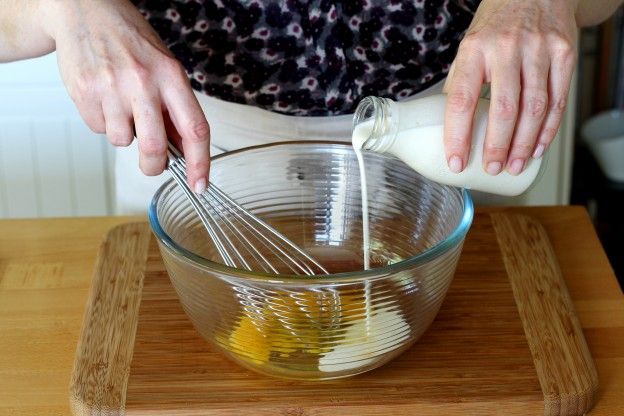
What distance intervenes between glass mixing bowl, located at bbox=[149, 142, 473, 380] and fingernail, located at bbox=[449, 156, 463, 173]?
66 mm

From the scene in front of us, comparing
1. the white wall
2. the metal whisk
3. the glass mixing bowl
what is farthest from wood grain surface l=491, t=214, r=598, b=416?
the white wall

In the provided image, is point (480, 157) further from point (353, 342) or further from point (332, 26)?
point (332, 26)

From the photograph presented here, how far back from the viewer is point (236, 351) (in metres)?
0.88

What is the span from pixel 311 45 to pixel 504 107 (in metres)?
0.37

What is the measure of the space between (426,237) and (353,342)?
0.22m

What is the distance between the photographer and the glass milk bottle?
84 centimetres

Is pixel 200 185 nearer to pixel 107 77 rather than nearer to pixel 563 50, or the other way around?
pixel 107 77

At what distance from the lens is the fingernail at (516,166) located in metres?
0.86

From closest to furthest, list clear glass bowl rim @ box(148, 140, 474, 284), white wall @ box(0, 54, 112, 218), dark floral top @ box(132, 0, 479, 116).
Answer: clear glass bowl rim @ box(148, 140, 474, 284)
dark floral top @ box(132, 0, 479, 116)
white wall @ box(0, 54, 112, 218)

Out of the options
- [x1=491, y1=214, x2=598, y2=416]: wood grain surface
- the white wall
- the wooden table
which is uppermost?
[x1=491, y1=214, x2=598, y2=416]: wood grain surface

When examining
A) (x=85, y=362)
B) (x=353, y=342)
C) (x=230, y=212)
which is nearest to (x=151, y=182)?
(x=230, y=212)

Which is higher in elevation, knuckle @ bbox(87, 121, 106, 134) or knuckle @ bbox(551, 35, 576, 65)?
knuckle @ bbox(551, 35, 576, 65)

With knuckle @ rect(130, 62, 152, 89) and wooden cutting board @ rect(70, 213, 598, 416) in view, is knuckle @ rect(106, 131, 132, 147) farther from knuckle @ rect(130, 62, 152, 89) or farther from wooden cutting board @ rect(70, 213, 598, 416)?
wooden cutting board @ rect(70, 213, 598, 416)

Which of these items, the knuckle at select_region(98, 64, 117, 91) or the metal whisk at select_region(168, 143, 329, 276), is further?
the metal whisk at select_region(168, 143, 329, 276)
